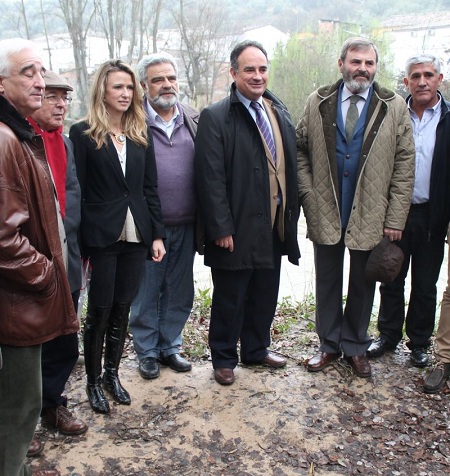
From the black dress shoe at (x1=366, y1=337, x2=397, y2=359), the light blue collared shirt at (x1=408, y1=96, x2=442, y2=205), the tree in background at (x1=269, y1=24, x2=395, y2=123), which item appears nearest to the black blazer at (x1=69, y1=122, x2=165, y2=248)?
the light blue collared shirt at (x1=408, y1=96, x2=442, y2=205)

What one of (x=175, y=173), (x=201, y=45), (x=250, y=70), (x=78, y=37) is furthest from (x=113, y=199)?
(x=201, y=45)

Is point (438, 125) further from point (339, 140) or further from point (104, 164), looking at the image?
point (104, 164)

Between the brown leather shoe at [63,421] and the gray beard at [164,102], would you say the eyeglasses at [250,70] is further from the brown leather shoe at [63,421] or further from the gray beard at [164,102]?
the brown leather shoe at [63,421]

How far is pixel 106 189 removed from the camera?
3160mm

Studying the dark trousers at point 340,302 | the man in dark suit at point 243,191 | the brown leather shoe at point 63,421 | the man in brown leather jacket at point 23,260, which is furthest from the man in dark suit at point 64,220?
the dark trousers at point 340,302

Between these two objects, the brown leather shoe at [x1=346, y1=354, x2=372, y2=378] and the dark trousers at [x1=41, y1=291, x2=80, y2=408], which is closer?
the dark trousers at [x1=41, y1=291, x2=80, y2=408]

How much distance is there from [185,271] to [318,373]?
1273mm

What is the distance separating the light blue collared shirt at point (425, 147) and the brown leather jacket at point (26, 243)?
8.75ft

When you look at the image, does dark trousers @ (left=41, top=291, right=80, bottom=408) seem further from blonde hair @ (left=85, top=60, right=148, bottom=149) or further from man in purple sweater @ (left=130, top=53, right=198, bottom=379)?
blonde hair @ (left=85, top=60, right=148, bottom=149)

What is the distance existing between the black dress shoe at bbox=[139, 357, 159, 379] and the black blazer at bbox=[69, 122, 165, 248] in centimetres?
103

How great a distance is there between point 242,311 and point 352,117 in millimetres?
1563

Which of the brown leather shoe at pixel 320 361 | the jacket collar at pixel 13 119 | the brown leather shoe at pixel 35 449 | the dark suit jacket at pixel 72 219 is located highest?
the jacket collar at pixel 13 119

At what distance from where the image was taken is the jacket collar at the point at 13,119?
2.06 meters

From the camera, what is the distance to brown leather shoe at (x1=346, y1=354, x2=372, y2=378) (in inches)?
155
